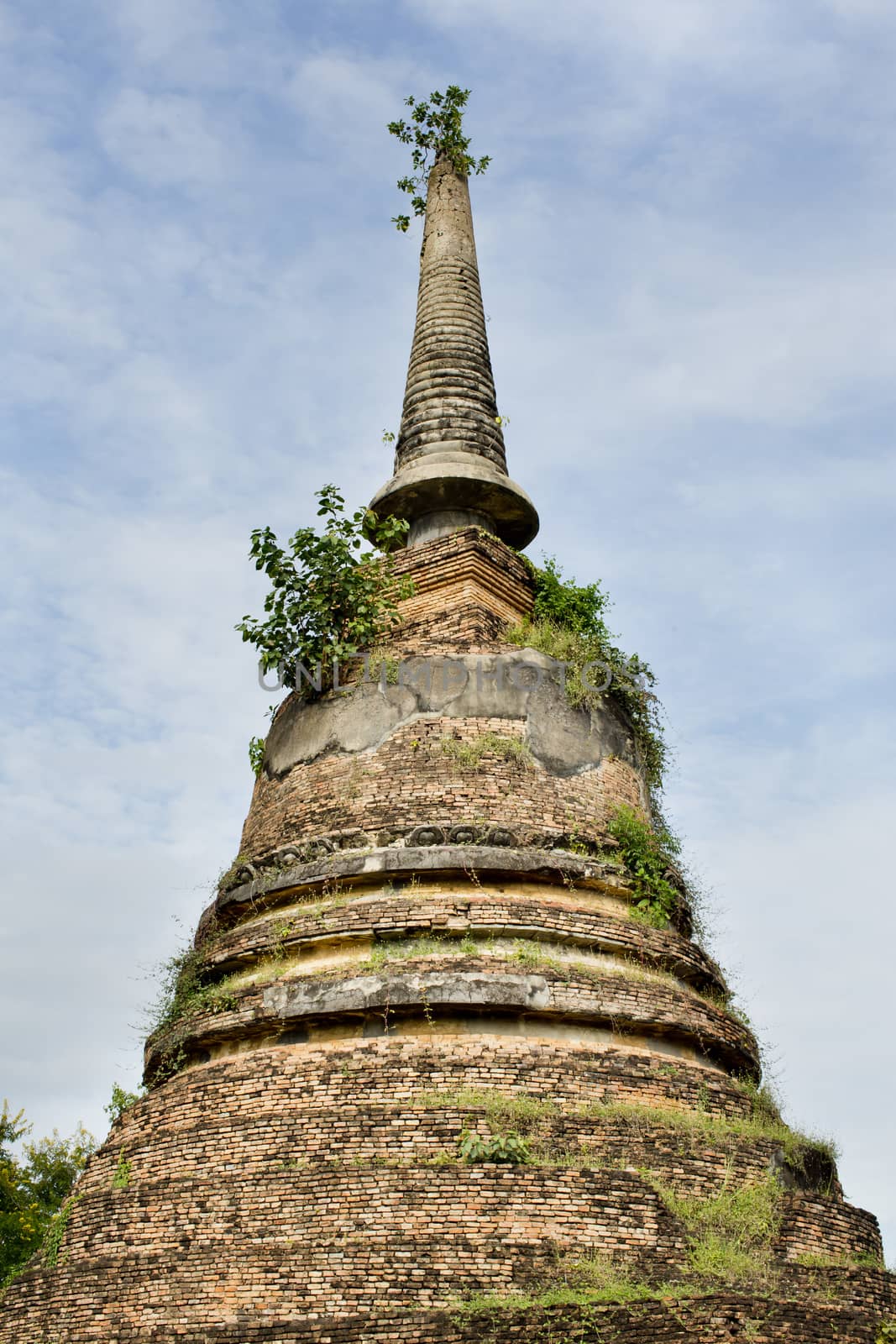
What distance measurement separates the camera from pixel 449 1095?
23.0 feet

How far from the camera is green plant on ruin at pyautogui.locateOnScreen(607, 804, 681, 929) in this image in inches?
344

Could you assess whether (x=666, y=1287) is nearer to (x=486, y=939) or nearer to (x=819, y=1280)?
(x=819, y=1280)

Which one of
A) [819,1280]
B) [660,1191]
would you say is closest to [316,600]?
[660,1191]

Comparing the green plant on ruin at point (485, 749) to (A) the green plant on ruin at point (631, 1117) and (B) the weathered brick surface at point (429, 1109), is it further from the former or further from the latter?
(A) the green plant on ruin at point (631, 1117)

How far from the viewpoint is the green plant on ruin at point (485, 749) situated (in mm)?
8922

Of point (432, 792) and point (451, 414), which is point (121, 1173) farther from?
point (451, 414)

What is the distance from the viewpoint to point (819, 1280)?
651 cm

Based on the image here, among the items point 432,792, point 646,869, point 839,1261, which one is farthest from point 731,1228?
point 432,792

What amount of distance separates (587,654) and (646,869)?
6.48 feet

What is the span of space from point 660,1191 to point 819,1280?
911 mm

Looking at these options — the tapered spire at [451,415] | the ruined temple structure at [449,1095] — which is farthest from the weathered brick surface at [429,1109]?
the tapered spire at [451,415]

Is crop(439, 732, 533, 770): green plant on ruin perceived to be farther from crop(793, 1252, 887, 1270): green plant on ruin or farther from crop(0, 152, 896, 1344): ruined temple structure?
crop(793, 1252, 887, 1270): green plant on ruin

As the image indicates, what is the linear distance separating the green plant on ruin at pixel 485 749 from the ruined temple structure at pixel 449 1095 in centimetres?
2

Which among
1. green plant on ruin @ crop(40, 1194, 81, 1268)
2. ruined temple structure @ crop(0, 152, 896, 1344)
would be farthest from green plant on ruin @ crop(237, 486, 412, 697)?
green plant on ruin @ crop(40, 1194, 81, 1268)
